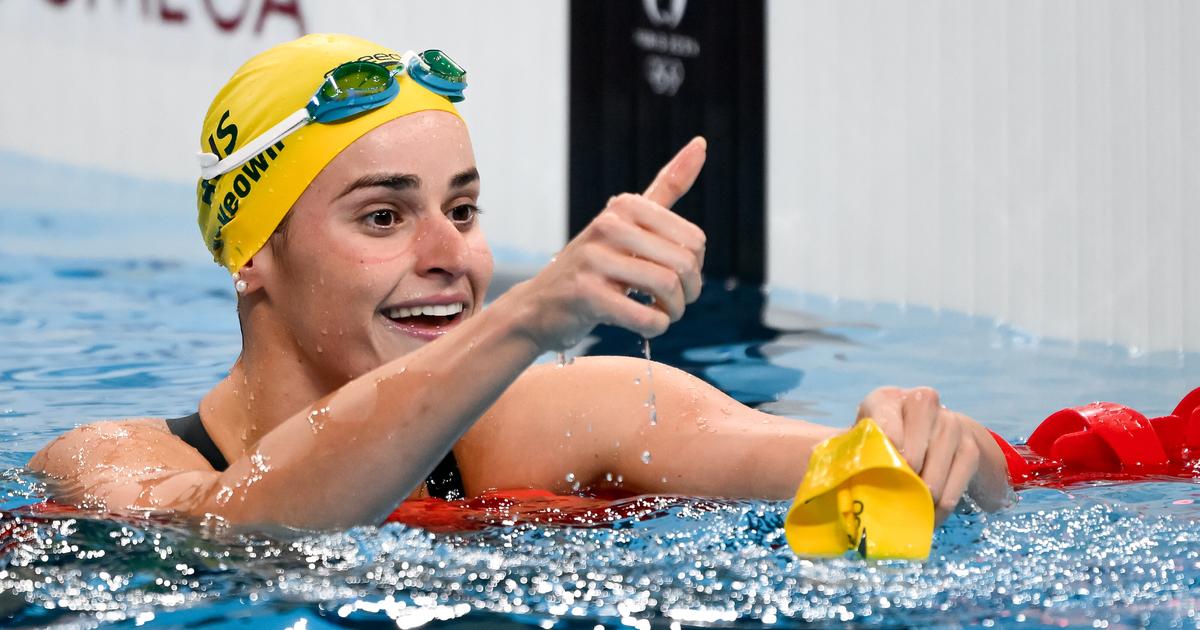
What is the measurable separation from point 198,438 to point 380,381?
0.96 meters

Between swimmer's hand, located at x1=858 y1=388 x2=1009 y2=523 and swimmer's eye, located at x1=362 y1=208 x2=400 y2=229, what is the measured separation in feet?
3.09

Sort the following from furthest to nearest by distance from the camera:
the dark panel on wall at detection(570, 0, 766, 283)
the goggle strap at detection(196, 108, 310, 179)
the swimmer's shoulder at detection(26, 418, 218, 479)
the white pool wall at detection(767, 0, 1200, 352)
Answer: the dark panel on wall at detection(570, 0, 766, 283) < the white pool wall at detection(767, 0, 1200, 352) < the goggle strap at detection(196, 108, 310, 179) < the swimmer's shoulder at detection(26, 418, 218, 479)

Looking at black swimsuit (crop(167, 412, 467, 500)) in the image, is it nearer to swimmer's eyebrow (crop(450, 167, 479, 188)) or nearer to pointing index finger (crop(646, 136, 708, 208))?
swimmer's eyebrow (crop(450, 167, 479, 188))

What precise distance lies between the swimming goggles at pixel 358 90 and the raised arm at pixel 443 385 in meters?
0.72

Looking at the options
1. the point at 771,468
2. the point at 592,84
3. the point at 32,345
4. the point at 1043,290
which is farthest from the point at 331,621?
the point at 592,84

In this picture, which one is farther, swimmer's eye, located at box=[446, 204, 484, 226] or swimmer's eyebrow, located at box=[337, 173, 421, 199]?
swimmer's eye, located at box=[446, 204, 484, 226]

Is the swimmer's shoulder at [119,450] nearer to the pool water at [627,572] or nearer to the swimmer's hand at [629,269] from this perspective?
the pool water at [627,572]

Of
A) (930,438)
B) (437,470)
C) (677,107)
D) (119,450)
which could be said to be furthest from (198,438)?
(677,107)

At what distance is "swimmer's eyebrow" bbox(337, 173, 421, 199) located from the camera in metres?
2.52

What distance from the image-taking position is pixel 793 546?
209 centimetres

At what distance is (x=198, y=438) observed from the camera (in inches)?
113

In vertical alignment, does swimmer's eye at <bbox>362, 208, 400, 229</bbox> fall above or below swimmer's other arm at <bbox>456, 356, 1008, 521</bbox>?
above

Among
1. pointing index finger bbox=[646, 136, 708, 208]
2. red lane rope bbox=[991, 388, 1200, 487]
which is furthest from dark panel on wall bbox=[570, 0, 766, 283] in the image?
pointing index finger bbox=[646, 136, 708, 208]

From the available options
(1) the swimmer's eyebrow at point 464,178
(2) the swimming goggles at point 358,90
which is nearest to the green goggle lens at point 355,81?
(2) the swimming goggles at point 358,90
